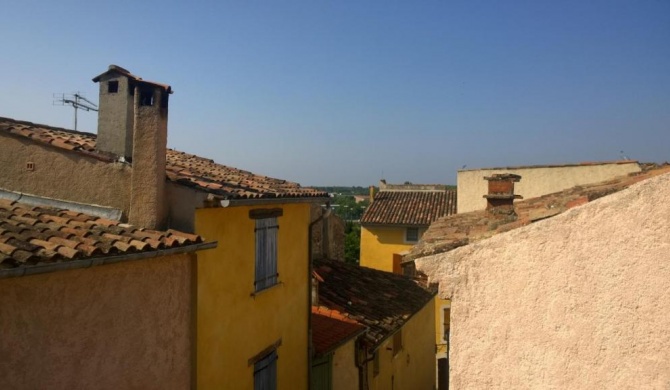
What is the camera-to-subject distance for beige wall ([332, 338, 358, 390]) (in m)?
10.1

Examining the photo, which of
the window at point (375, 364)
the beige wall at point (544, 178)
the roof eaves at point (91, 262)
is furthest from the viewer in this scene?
the beige wall at point (544, 178)

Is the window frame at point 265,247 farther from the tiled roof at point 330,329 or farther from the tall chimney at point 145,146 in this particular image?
the tiled roof at point 330,329

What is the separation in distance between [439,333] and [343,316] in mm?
11616

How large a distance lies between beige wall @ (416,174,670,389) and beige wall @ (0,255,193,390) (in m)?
3.30

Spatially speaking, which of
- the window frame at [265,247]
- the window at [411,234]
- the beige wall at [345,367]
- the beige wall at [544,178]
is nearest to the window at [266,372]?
the window frame at [265,247]

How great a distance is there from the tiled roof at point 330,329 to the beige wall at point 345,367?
34 cm

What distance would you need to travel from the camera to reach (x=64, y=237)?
15.2 feet

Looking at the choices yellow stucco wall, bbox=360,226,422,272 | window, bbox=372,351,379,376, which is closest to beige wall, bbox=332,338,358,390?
window, bbox=372,351,379,376

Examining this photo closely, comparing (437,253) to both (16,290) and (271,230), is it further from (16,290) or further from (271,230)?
(271,230)

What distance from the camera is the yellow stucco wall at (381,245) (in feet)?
80.6

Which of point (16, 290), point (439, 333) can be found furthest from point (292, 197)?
point (439, 333)

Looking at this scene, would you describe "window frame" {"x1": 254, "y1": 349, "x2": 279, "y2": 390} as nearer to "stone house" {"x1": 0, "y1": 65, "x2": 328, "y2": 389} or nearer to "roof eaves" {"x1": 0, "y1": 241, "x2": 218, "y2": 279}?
"stone house" {"x1": 0, "y1": 65, "x2": 328, "y2": 389}

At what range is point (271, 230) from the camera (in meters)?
8.12

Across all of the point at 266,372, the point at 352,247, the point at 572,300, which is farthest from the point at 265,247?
the point at 352,247
